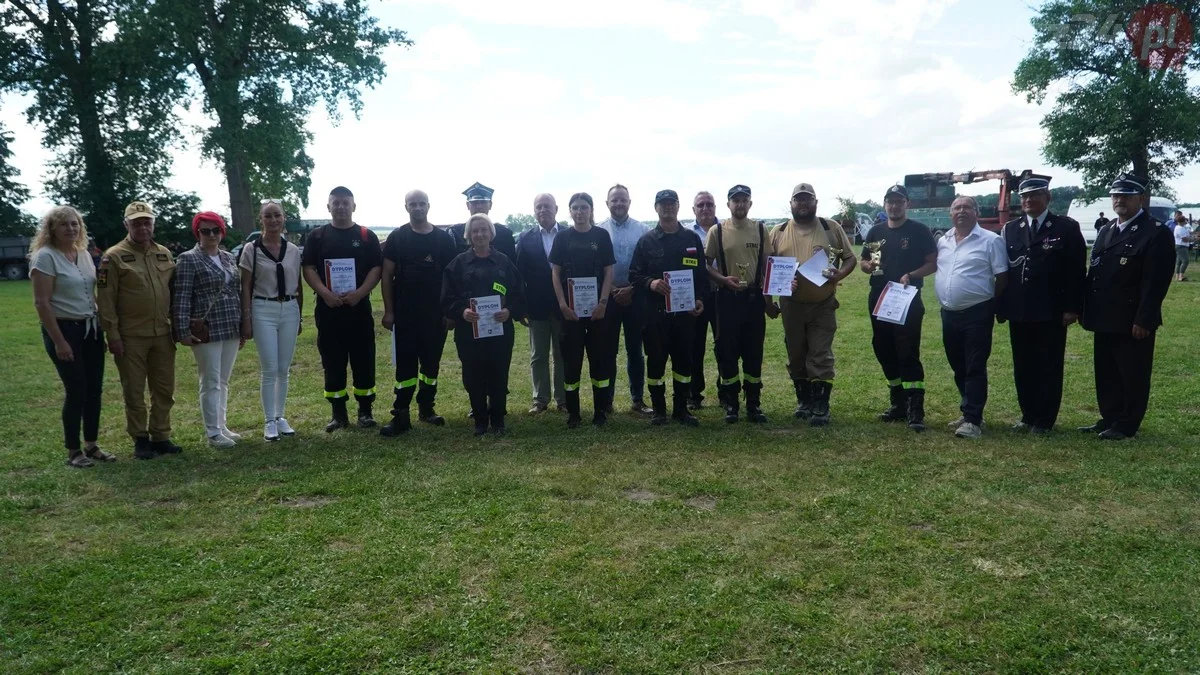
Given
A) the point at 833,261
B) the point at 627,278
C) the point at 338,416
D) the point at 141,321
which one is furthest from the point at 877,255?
the point at 141,321

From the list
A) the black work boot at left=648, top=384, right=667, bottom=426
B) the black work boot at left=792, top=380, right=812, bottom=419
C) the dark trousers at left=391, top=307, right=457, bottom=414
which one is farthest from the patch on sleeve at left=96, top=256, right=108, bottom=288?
the black work boot at left=792, top=380, right=812, bottom=419

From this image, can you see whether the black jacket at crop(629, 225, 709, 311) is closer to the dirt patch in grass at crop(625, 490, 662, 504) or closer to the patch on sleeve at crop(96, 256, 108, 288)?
the dirt patch in grass at crop(625, 490, 662, 504)

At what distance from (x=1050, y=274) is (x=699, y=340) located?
2.92m

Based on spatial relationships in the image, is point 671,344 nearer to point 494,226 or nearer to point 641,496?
point 494,226

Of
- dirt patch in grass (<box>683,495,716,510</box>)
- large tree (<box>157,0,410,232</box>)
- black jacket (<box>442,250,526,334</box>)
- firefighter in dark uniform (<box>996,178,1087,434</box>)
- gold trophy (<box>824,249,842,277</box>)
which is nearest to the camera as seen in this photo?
dirt patch in grass (<box>683,495,716,510</box>)

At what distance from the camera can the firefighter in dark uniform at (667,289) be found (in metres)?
6.97

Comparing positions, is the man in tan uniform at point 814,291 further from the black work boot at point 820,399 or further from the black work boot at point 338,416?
the black work boot at point 338,416

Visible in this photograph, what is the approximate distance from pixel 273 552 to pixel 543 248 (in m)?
3.99

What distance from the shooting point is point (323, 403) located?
8453 millimetres

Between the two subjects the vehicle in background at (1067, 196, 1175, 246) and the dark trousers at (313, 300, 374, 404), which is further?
the vehicle in background at (1067, 196, 1175, 246)

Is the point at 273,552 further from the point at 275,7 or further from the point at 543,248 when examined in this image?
the point at 275,7

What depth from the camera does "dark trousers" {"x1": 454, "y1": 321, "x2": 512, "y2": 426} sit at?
6844 millimetres

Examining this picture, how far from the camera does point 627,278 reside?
24.7ft

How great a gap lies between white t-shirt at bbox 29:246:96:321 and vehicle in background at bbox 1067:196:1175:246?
3715cm
